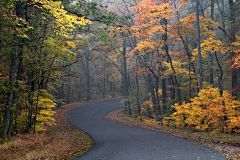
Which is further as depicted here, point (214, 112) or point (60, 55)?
point (214, 112)

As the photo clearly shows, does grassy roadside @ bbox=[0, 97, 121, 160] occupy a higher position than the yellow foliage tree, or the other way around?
the yellow foliage tree

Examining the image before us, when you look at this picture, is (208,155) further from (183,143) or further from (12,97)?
(12,97)

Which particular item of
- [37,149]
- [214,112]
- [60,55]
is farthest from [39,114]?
[214,112]

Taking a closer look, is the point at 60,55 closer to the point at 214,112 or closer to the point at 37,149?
the point at 37,149

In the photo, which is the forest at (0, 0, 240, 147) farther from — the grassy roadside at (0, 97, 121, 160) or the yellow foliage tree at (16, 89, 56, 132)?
the grassy roadside at (0, 97, 121, 160)

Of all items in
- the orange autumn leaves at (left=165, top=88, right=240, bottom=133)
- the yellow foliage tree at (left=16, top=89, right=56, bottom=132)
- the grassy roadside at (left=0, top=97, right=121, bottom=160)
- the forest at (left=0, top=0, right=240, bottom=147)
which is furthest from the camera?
the orange autumn leaves at (left=165, top=88, right=240, bottom=133)

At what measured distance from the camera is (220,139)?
32.2ft

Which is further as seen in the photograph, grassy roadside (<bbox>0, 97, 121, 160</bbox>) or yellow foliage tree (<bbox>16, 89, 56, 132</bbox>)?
yellow foliage tree (<bbox>16, 89, 56, 132</bbox>)

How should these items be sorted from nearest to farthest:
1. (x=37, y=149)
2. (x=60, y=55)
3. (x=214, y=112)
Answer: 1. (x=37, y=149)
2. (x=60, y=55)
3. (x=214, y=112)

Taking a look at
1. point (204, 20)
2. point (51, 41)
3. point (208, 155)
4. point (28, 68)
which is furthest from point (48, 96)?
point (204, 20)

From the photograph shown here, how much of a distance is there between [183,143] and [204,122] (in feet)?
16.9

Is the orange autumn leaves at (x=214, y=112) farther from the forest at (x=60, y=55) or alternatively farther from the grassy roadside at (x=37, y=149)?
the grassy roadside at (x=37, y=149)

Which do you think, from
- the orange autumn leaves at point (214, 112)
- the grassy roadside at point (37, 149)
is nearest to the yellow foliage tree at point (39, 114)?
the grassy roadside at point (37, 149)

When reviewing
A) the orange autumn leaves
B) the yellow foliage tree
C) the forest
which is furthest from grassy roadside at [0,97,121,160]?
the orange autumn leaves
